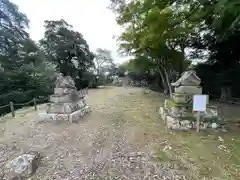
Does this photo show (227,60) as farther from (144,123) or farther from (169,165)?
(169,165)

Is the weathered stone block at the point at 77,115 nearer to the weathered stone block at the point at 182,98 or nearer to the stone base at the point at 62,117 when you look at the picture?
the stone base at the point at 62,117

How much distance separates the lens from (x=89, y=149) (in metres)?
4.11

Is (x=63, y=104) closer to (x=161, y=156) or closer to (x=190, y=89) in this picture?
(x=161, y=156)

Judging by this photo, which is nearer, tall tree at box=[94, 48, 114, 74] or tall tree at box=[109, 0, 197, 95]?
tall tree at box=[109, 0, 197, 95]

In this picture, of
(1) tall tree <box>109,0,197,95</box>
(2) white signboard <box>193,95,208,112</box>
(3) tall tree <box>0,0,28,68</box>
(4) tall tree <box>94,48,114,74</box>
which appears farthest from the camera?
(4) tall tree <box>94,48,114,74</box>

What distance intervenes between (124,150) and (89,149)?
812 mm

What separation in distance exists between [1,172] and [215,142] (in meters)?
4.55

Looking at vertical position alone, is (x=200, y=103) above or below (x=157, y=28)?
below

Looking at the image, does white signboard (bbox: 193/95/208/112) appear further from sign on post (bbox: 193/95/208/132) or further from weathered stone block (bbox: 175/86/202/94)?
weathered stone block (bbox: 175/86/202/94)

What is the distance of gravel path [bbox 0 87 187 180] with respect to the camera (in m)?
3.24

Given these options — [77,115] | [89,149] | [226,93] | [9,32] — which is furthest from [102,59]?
[89,149]

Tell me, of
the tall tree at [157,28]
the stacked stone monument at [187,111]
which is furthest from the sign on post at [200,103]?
the tall tree at [157,28]

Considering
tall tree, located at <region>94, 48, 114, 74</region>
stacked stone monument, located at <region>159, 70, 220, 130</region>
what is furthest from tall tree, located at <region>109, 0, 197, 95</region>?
tall tree, located at <region>94, 48, 114, 74</region>

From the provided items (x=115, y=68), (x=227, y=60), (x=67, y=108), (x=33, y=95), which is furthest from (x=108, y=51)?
(x=67, y=108)
